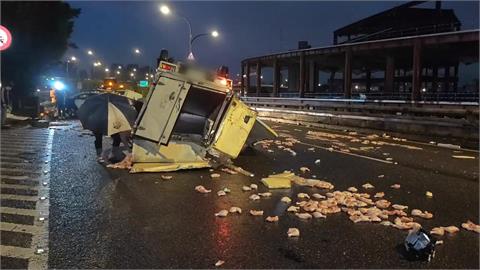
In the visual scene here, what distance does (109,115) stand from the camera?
9.45m

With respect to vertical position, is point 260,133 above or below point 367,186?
above

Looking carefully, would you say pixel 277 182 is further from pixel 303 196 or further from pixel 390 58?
pixel 390 58

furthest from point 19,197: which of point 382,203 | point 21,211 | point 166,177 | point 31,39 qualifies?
point 31,39

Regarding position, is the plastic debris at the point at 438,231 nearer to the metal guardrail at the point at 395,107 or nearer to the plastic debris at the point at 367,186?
the plastic debris at the point at 367,186

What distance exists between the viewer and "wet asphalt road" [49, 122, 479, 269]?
4.12 m

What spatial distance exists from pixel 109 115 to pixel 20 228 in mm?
4688

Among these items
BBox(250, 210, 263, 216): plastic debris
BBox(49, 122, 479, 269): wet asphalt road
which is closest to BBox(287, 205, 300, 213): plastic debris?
BBox(49, 122, 479, 269): wet asphalt road

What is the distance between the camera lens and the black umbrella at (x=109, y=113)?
9.38 m

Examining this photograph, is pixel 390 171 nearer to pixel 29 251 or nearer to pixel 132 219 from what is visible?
pixel 132 219

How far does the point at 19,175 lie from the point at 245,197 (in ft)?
15.4

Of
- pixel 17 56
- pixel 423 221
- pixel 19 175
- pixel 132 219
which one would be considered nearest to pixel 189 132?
pixel 19 175

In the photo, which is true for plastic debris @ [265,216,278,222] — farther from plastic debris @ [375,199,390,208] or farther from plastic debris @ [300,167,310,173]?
plastic debris @ [300,167,310,173]

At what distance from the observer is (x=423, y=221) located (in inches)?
214

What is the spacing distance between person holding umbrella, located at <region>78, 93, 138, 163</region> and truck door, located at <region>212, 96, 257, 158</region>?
76.8 inches
